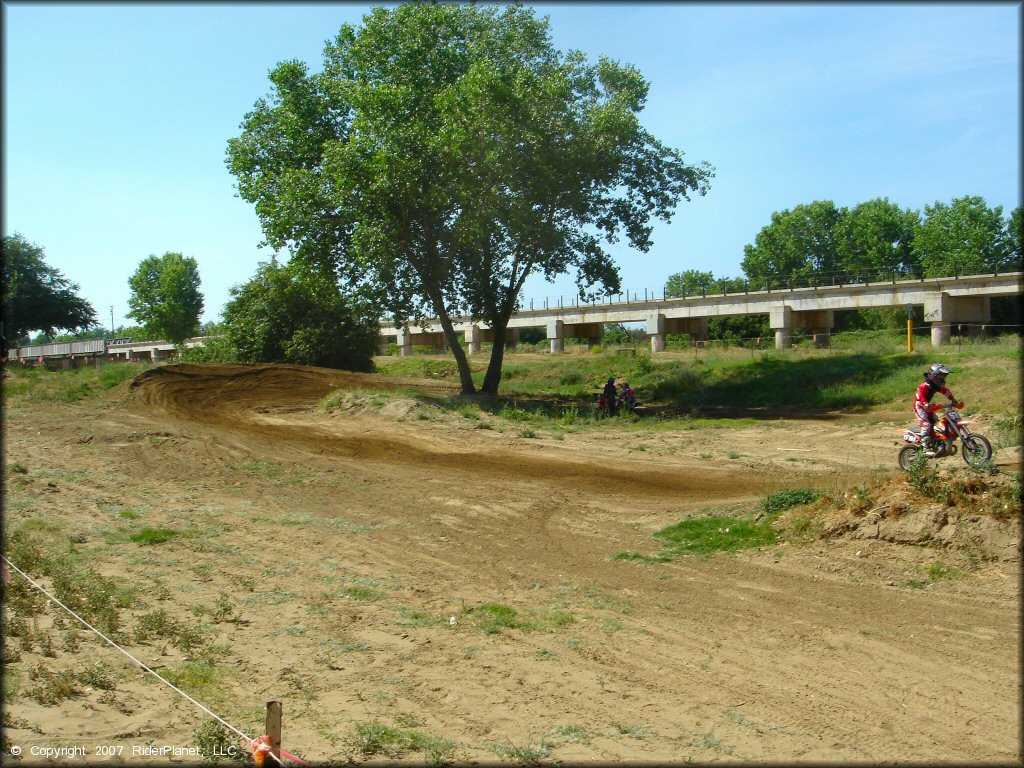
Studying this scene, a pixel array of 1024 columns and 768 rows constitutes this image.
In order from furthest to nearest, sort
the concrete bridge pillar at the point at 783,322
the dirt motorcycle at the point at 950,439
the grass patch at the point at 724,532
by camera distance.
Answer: the concrete bridge pillar at the point at 783,322, the dirt motorcycle at the point at 950,439, the grass patch at the point at 724,532

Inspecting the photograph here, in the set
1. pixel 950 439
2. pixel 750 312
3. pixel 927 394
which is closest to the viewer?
pixel 950 439

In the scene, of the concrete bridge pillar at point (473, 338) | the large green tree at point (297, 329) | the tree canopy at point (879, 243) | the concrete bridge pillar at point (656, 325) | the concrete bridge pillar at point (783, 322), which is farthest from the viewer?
the concrete bridge pillar at point (473, 338)

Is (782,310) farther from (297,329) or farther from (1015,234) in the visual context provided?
(297,329)

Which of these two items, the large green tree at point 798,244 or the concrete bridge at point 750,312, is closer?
the concrete bridge at point 750,312

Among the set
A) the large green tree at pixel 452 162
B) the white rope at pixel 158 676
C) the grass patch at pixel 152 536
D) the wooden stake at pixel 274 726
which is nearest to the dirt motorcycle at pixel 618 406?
the large green tree at pixel 452 162

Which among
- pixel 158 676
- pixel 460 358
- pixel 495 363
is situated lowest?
pixel 158 676

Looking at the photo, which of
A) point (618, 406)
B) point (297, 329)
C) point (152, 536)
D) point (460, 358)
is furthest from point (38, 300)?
point (152, 536)

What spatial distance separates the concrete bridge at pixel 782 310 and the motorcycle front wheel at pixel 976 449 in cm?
2376

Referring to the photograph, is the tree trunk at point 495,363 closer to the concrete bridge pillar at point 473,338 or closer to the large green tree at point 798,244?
the concrete bridge pillar at point 473,338

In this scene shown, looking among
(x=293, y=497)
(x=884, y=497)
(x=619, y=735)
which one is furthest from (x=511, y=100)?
(x=619, y=735)

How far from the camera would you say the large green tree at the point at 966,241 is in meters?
50.5

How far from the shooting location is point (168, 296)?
296ft

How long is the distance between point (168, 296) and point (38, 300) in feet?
132

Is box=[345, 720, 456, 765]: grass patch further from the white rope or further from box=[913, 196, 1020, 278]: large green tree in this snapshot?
box=[913, 196, 1020, 278]: large green tree
